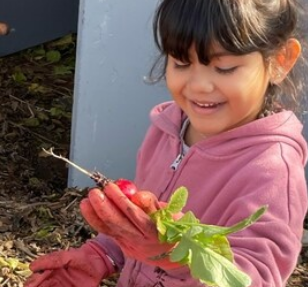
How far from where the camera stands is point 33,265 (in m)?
2.35

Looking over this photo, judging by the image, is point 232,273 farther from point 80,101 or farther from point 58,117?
point 58,117

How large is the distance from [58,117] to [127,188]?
259 cm

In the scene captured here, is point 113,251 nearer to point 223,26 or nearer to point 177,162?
point 177,162

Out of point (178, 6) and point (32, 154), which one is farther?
point (32, 154)

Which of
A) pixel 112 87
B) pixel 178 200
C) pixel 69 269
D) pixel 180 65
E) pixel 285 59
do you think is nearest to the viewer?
pixel 178 200

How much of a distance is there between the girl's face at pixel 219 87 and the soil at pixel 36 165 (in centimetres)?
116

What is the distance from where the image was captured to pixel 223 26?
1983 millimetres

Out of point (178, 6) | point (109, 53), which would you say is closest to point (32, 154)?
point (109, 53)

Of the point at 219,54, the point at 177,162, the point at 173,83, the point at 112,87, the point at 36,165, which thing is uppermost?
the point at 219,54

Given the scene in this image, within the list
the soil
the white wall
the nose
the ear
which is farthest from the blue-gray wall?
the nose

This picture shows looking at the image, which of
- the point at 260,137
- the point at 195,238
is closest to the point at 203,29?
the point at 260,137

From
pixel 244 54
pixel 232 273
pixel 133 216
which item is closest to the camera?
pixel 232 273

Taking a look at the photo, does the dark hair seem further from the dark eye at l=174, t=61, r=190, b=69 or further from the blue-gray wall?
the blue-gray wall

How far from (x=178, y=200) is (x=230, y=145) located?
1.08 ft
